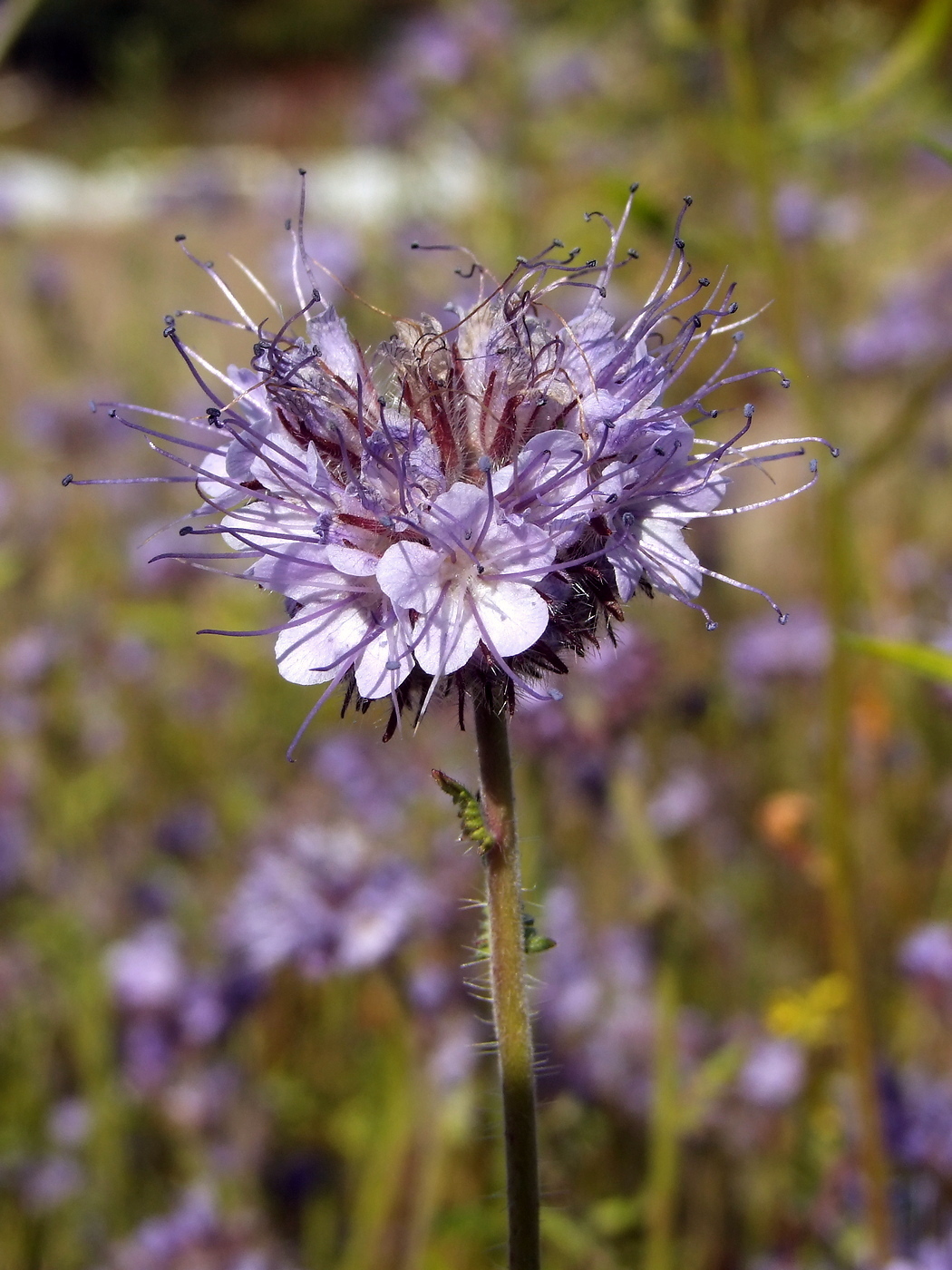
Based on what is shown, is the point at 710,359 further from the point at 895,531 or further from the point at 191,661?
the point at 191,661

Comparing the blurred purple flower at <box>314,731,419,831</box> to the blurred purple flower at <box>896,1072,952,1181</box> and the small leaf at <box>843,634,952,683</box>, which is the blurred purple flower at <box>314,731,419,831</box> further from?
the small leaf at <box>843,634,952,683</box>

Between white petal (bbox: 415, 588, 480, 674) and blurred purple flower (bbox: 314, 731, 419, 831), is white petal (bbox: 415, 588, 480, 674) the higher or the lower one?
the lower one

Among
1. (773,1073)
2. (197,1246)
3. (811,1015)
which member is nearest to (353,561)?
(811,1015)

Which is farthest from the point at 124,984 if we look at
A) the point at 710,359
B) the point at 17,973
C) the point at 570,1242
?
the point at 710,359

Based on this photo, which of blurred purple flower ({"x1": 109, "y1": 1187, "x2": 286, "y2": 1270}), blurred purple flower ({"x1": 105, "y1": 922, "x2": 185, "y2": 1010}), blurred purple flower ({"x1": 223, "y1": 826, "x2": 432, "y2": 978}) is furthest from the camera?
blurred purple flower ({"x1": 105, "y1": 922, "x2": 185, "y2": 1010})

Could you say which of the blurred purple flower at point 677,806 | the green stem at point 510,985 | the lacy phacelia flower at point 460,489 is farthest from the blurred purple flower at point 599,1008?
the lacy phacelia flower at point 460,489

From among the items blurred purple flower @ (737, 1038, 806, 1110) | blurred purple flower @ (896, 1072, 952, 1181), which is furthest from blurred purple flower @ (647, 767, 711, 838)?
blurred purple flower @ (896, 1072, 952, 1181)

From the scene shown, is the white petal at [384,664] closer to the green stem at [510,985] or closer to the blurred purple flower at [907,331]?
the green stem at [510,985]

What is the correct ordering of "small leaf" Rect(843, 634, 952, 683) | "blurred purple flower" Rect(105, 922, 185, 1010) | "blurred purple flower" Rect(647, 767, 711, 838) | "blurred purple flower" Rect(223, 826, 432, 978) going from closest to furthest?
"small leaf" Rect(843, 634, 952, 683), "blurred purple flower" Rect(223, 826, 432, 978), "blurred purple flower" Rect(105, 922, 185, 1010), "blurred purple flower" Rect(647, 767, 711, 838)
